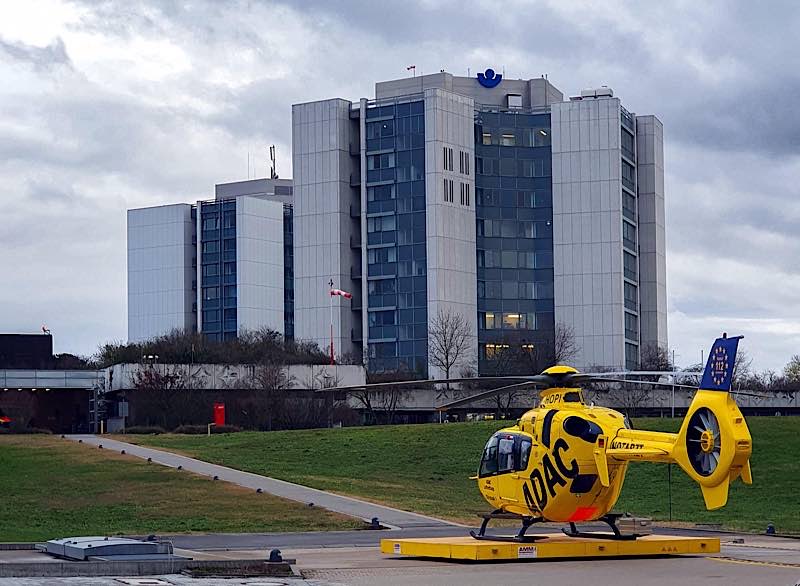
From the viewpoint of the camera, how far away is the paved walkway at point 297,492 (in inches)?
1534

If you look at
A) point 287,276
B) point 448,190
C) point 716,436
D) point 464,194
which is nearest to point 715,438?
point 716,436

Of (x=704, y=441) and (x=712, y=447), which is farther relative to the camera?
(x=704, y=441)

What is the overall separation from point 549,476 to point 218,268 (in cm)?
13016

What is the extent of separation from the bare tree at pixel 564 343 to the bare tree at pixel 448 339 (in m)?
8.66

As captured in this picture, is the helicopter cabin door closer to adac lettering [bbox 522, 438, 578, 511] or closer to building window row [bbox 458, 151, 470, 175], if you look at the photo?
adac lettering [bbox 522, 438, 578, 511]

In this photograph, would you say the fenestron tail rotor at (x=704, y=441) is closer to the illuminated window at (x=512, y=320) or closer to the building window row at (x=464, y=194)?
the building window row at (x=464, y=194)

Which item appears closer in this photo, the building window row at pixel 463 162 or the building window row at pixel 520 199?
the building window row at pixel 463 162

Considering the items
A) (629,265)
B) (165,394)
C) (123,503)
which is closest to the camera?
(123,503)

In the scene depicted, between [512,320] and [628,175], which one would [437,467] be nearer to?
[512,320]

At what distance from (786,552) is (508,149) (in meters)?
104

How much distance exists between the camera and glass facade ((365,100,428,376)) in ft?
409

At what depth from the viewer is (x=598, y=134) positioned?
415 ft

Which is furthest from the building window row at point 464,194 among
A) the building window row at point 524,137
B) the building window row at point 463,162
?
the building window row at point 524,137

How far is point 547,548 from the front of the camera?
26.9 metres
